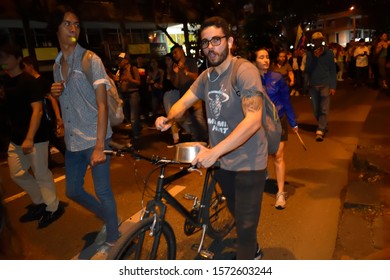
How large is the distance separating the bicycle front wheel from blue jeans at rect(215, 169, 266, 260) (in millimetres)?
551

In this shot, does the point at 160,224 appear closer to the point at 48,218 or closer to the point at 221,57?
the point at 221,57

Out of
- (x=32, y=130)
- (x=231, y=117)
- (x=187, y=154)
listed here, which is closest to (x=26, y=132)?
(x=32, y=130)

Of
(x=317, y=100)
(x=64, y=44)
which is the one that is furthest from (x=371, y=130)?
(x=64, y=44)

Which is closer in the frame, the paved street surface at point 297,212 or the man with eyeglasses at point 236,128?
the man with eyeglasses at point 236,128

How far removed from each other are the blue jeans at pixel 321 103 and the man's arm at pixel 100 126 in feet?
17.8

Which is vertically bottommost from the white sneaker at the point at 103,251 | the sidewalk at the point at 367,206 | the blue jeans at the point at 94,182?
the sidewalk at the point at 367,206

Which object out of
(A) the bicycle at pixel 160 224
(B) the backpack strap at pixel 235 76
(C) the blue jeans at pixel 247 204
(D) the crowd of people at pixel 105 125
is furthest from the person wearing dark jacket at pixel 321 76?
(B) the backpack strap at pixel 235 76

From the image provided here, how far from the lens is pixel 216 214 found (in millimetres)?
3381

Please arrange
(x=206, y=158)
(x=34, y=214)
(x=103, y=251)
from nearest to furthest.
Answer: (x=206, y=158) < (x=103, y=251) < (x=34, y=214)

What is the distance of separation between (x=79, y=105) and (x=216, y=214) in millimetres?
1550

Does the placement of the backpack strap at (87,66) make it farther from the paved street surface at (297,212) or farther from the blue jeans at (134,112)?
the blue jeans at (134,112)

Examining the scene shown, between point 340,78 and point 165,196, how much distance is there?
1634cm

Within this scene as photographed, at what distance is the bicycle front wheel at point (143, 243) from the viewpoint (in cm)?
246

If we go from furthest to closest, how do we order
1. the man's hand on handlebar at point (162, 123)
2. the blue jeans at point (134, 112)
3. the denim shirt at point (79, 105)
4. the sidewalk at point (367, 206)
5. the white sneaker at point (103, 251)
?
the blue jeans at point (134, 112) → the sidewalk at point (367, 206) → the white sneaker at point (103, 251) → the denim shirt at point (79, 105) → the man's hand on handlebar at point (162, 123)
